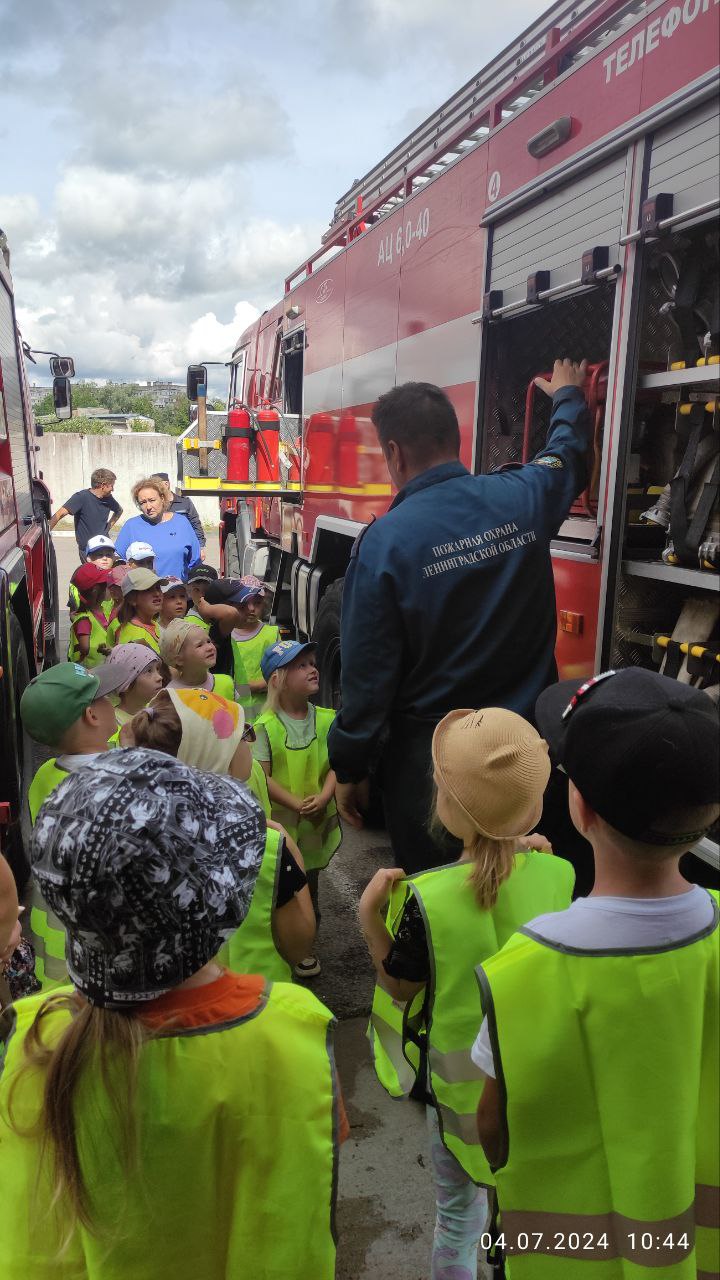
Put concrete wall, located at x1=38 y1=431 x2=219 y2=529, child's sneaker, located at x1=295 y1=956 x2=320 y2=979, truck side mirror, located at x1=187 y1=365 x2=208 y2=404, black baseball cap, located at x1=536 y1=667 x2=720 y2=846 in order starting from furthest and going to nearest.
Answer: concrete wall, located at x1=38 y1=431 x2=219 y2=529 < truck side mirror, located at x1=187 y1=365 x2=208 y2=404 < child's sneaker, located at x1=295 y1=956 x2=320 y2=979 < black baseball cap, located at x1=536 y1=667 x2=720 y2=846

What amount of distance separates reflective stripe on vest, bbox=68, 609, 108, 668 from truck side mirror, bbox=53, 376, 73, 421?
3834 millimetres

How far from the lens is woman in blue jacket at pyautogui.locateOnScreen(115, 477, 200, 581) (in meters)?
6.34

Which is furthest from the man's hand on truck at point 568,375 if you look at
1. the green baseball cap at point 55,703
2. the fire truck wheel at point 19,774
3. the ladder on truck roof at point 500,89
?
the fire truck wheel at point 19,774

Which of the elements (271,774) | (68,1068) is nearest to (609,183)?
(271,774)

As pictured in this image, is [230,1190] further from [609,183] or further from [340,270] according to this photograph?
[340,270]

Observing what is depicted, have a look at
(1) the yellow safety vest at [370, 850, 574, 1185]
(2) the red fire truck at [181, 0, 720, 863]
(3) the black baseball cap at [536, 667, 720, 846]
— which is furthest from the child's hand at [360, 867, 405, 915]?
(2) the red fire truck at [181, 0, 720, 863]

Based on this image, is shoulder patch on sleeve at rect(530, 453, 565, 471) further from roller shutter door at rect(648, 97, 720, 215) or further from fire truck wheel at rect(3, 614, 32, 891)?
fire truck wheel at rect(3, 614, 32, 891)

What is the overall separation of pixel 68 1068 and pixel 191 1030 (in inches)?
6.0

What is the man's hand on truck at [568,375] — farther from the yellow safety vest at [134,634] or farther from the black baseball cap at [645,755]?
the yellow safety vest at [134,634]

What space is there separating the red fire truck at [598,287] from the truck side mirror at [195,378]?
3585 mm

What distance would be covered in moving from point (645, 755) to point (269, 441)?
245 inches

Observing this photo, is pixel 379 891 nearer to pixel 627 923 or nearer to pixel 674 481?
pixel 627 923

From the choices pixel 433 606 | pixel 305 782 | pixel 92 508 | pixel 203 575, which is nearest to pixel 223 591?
pixel 203 575

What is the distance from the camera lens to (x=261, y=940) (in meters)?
1.92
